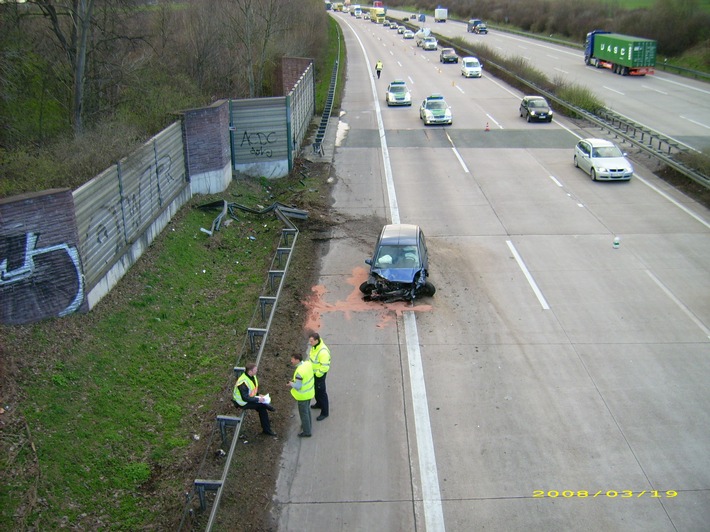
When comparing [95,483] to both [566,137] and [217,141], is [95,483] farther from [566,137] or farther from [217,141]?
[566,137]

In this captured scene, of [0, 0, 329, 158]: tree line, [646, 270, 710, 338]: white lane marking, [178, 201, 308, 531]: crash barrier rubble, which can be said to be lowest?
[646, 270, 710, 338]: white lane marking

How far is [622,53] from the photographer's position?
54.6 metres

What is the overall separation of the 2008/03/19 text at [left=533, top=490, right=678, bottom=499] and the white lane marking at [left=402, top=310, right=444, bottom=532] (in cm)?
155

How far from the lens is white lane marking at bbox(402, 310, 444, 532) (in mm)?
10141

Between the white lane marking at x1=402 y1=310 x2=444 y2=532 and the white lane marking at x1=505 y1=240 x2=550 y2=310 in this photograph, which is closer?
the white lane marking at x1=402 y1=310 x2=444 y2=532

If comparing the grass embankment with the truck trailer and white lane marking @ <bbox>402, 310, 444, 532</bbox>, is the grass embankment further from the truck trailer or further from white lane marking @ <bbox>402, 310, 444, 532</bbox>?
the truck trailer

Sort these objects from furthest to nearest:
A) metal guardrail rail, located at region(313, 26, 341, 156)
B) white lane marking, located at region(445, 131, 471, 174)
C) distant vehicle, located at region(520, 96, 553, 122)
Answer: distant vehicle, located at region(520, 96, 553, 122), metal guardrail rail, located at region(313, 26, 341, 156), white lane marking, located at region(445, 131, 471, 174)

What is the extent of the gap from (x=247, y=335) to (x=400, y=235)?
17.9ft

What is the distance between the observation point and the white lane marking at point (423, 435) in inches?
399

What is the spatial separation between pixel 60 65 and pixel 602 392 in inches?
904

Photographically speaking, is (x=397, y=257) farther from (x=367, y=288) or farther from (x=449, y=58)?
(x=449, y=58)

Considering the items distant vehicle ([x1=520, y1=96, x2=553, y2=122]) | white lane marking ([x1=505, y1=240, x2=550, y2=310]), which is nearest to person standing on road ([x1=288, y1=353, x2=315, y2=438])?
white lane marking ([x1=505, y1=240, x2=550, y2=310])

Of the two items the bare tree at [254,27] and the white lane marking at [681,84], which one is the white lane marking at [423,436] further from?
the white lane marking at [681,84]

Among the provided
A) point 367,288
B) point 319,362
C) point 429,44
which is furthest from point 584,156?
point 429,44
